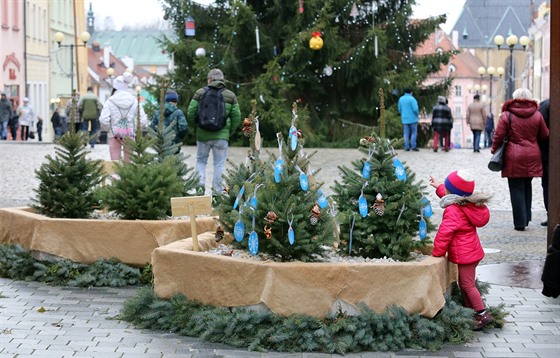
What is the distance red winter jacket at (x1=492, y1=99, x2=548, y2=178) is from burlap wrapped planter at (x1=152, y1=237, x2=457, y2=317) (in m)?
6.94

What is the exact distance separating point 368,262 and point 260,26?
28.7m

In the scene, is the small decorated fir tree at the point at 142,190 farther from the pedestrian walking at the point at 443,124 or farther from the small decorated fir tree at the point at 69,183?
the pedestrian walking at the point at 443,124

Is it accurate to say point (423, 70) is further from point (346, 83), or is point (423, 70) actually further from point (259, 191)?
point (259, 191)

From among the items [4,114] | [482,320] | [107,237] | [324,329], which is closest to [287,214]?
[324,329]

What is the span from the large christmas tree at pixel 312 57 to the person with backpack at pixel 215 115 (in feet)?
58.5

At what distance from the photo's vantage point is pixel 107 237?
35.3 ft

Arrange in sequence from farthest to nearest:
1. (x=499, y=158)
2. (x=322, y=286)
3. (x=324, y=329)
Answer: (x=499, y=158), (x=322, y=286), (x=324, y=329)

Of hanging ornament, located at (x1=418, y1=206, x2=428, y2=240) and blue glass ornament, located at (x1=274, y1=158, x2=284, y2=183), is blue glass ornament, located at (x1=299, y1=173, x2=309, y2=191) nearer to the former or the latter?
blue glass ornament, located at (x1=274, y1=158, x2=284, y2=183)

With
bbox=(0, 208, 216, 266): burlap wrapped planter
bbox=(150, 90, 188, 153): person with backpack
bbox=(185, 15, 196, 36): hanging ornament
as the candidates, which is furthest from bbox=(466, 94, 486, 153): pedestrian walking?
bbox=(0, 208, 216, 266): burlap wrapped planter

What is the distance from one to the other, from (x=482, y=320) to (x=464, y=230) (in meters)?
0.60

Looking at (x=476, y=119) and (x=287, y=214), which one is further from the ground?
(x=476, y=119)

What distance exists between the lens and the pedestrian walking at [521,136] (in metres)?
15.1

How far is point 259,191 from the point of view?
8.48 meters

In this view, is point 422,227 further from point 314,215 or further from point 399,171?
point 314,215
